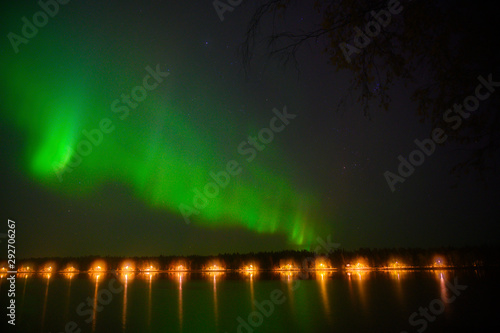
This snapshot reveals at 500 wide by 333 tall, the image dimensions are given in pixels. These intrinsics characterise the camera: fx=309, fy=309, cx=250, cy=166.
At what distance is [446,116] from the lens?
5258 millimetres

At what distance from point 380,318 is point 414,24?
499 inches

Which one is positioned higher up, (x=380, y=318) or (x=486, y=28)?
(x=486, y=28)

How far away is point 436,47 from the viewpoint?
4.63 m

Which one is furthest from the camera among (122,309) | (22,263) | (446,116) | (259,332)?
(22,263)

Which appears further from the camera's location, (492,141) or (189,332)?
(189,332)

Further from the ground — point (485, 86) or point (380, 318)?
point (485, 86)

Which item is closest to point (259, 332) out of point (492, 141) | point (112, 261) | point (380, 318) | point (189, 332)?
point (189, 332)

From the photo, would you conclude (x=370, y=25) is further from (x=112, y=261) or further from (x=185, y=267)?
(x=112, y=261)

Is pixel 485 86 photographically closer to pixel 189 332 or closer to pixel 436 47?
pixel 436 47

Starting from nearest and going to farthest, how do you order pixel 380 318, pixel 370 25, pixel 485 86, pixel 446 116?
pixel 370 25
pixel 485 86
pixel 446 116
pixel 380 318

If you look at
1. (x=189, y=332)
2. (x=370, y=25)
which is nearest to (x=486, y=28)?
(x=370, y=25)

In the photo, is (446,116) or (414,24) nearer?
(414,24)

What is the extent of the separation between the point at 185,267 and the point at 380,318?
146 m

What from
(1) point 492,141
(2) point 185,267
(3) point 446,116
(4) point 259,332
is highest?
(2) point 185,267
